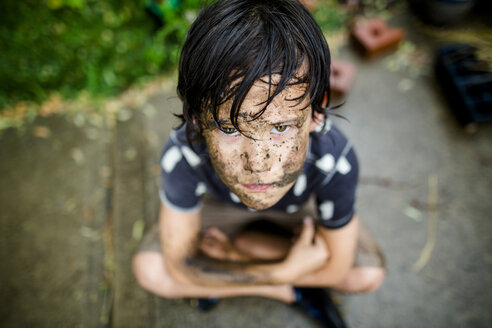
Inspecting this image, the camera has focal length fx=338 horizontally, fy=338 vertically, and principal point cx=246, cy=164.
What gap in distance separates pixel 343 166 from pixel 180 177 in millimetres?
676

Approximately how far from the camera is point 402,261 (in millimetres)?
2053

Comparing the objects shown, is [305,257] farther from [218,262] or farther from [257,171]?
[257,171]

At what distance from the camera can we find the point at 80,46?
288 cm

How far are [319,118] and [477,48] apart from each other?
2.13m

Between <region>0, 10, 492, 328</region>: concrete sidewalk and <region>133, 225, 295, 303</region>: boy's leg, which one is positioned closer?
<region>133, 225, 295, 303</region>: boy's leg

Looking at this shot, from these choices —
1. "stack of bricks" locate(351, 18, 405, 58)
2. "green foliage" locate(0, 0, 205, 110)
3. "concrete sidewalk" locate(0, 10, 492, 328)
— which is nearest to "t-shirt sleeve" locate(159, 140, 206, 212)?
"concrete sidewalk" locate(0, 10, 492, 328)

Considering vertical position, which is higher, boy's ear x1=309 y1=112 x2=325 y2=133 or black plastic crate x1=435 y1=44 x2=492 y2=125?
boy's ear x1=309 y1=112 x2=325 y2=133

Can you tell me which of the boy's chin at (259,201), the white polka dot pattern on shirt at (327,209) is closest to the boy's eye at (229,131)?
the boy's chin at (259,201)

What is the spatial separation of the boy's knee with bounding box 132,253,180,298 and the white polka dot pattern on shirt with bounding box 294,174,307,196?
830 mm

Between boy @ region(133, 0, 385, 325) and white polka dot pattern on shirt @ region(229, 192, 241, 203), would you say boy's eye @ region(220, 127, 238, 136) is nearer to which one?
boy @ region(133, 0, 385, 325)

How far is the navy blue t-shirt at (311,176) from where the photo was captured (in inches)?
52.7

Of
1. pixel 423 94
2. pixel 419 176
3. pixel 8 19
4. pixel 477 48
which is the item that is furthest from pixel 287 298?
pixel 8 19

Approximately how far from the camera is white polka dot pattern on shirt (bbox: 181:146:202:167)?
139cm

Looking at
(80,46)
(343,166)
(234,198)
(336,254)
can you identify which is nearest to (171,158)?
(234,198)
